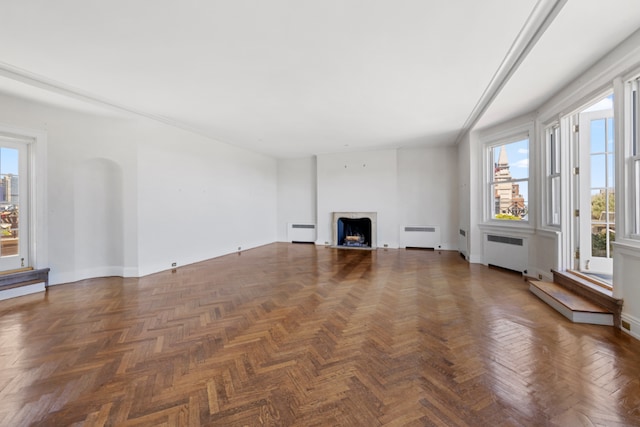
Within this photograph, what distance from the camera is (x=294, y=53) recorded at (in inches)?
99.3

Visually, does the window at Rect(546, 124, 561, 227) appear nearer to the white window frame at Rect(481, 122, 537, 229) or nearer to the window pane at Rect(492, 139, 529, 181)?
the white window frame at Rect(481, 122, 537, 229)

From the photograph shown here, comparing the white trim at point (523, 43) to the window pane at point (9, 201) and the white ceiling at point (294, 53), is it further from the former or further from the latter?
the window pane at point (9, 201)

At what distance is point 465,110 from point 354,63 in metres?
2.43

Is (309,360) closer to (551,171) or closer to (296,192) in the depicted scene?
(551,171)

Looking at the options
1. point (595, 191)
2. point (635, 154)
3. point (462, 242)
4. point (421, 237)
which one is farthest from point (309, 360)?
point (421, 237)

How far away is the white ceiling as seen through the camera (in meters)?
1.97

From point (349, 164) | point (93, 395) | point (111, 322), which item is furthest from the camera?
point (349, 164)

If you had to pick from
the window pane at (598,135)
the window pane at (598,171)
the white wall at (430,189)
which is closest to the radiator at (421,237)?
the white wall at (430,189)

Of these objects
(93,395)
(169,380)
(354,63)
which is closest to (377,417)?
(169,380)

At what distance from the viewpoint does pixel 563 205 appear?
3.37 m

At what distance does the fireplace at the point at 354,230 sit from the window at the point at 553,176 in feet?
12.4

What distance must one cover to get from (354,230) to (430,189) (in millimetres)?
2313

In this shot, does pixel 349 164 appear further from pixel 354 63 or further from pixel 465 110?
pixel 354 63

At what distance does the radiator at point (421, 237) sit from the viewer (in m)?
6.73
